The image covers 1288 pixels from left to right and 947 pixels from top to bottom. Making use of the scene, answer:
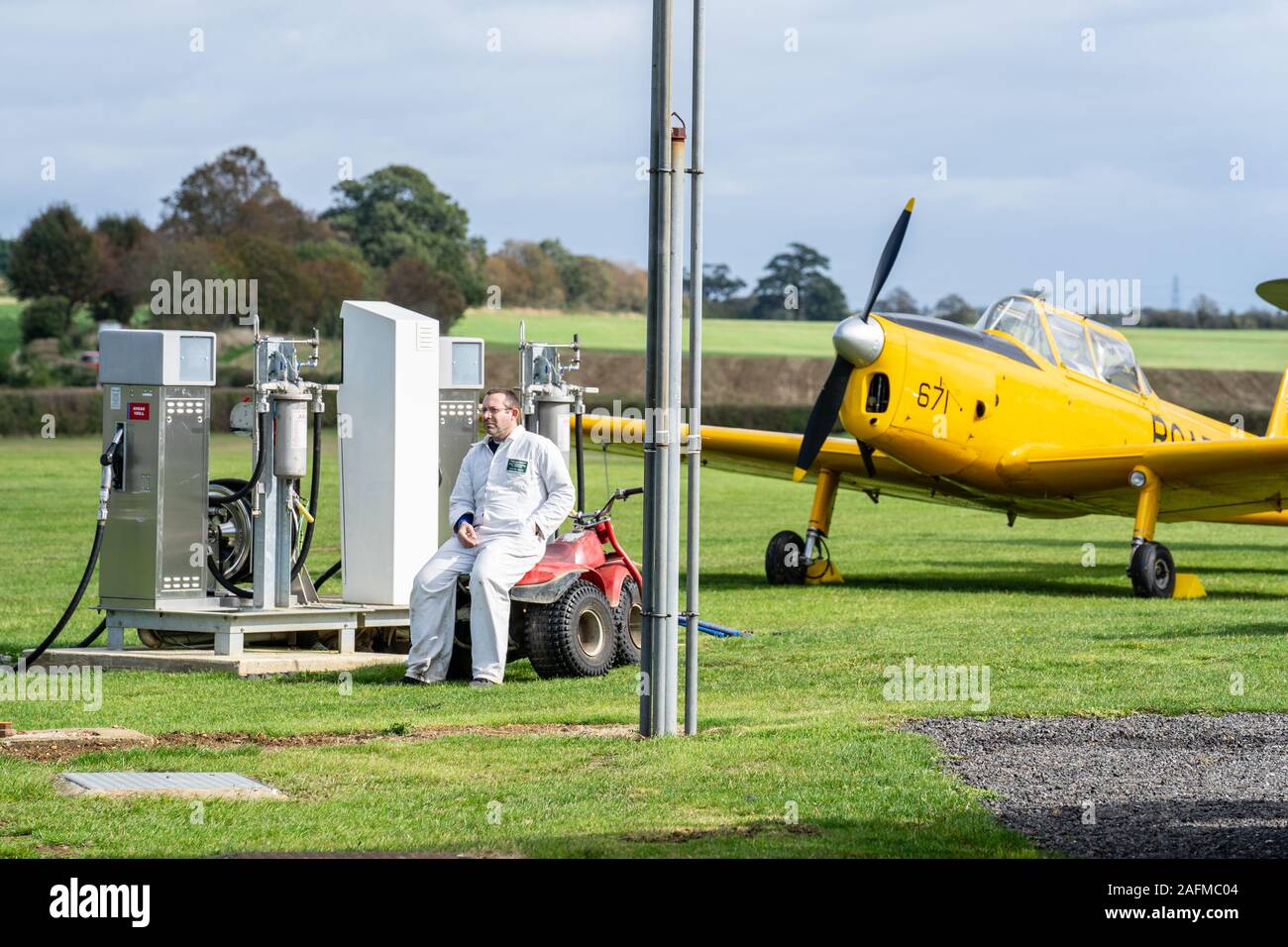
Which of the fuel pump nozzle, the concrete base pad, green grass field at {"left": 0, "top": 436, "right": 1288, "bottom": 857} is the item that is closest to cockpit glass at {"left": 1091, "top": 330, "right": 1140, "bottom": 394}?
green grass field at {"left": 0, "top": 436, "right": 1288, "bottom": 857}

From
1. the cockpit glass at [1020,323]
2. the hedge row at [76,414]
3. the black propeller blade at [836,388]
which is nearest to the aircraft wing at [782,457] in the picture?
the black propeller blade at [836,388]

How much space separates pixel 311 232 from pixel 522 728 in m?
100

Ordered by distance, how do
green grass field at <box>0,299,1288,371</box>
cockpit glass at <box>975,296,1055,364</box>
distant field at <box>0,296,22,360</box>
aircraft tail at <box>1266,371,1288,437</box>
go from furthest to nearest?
green grass field at <box>0,299,1288,371</box> → distant field at <box>0,296,22,360</box> → aircraft tail at <box>1266,371,1288,437</box> → cockpit glass at <box>975,296,1055,364</box>

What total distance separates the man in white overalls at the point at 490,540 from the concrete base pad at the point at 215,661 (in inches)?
35.4

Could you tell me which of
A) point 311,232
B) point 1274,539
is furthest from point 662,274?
point 311,232

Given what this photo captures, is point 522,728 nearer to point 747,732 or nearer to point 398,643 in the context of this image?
point 747,732

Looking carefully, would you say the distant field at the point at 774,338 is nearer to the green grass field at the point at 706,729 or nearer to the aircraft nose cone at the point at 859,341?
the aircraft nose cone at the point at 859,341

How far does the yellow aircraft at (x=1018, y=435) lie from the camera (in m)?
18.0

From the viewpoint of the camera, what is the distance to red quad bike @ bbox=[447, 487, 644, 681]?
11438 mm

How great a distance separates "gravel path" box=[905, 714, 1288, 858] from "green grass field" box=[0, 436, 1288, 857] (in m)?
0.24

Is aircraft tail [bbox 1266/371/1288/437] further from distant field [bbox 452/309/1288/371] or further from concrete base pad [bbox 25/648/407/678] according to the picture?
distant field [bbox 452/309/1288/371]

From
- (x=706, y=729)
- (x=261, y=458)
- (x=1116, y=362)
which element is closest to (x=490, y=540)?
(x=261, y=458)

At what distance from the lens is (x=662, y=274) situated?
8.61 metres

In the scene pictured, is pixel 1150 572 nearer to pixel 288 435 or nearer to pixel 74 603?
pixel 288 435
